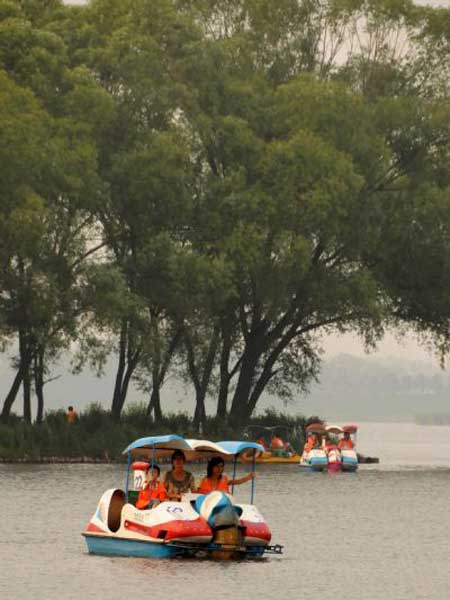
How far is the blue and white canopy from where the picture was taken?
127ft

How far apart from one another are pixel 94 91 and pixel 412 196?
15.6 metres

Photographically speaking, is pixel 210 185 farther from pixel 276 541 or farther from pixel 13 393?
pixel 276 541

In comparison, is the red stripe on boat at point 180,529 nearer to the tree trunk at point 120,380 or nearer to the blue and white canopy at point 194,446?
the blue and white canopy at point 194,446

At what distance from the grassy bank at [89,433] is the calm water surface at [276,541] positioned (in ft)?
10.7

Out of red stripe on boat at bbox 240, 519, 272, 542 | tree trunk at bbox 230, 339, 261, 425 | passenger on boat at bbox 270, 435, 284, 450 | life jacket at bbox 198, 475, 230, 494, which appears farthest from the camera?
tree trunk at bbox 230, 339, 261, 425

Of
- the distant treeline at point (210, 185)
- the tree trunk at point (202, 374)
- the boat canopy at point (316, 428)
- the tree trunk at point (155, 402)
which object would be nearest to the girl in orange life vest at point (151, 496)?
the distant treeline at point (210, 185)

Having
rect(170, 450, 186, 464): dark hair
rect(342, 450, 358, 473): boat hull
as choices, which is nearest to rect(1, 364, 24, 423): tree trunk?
rect(342, 450, 358, 473): boat hull

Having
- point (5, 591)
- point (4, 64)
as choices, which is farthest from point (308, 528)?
point (4, 64)

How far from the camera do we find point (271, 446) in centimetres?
8212

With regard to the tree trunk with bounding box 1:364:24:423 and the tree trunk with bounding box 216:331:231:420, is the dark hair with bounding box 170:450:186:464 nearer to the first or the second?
the tree trunk with bounding box 1:364:24:423

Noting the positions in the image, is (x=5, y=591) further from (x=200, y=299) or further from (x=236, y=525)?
(x=200, y=299)

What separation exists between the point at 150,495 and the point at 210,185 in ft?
138

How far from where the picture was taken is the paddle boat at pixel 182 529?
3600cm

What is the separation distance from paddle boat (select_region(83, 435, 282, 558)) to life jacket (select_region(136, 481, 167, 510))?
237 mm
